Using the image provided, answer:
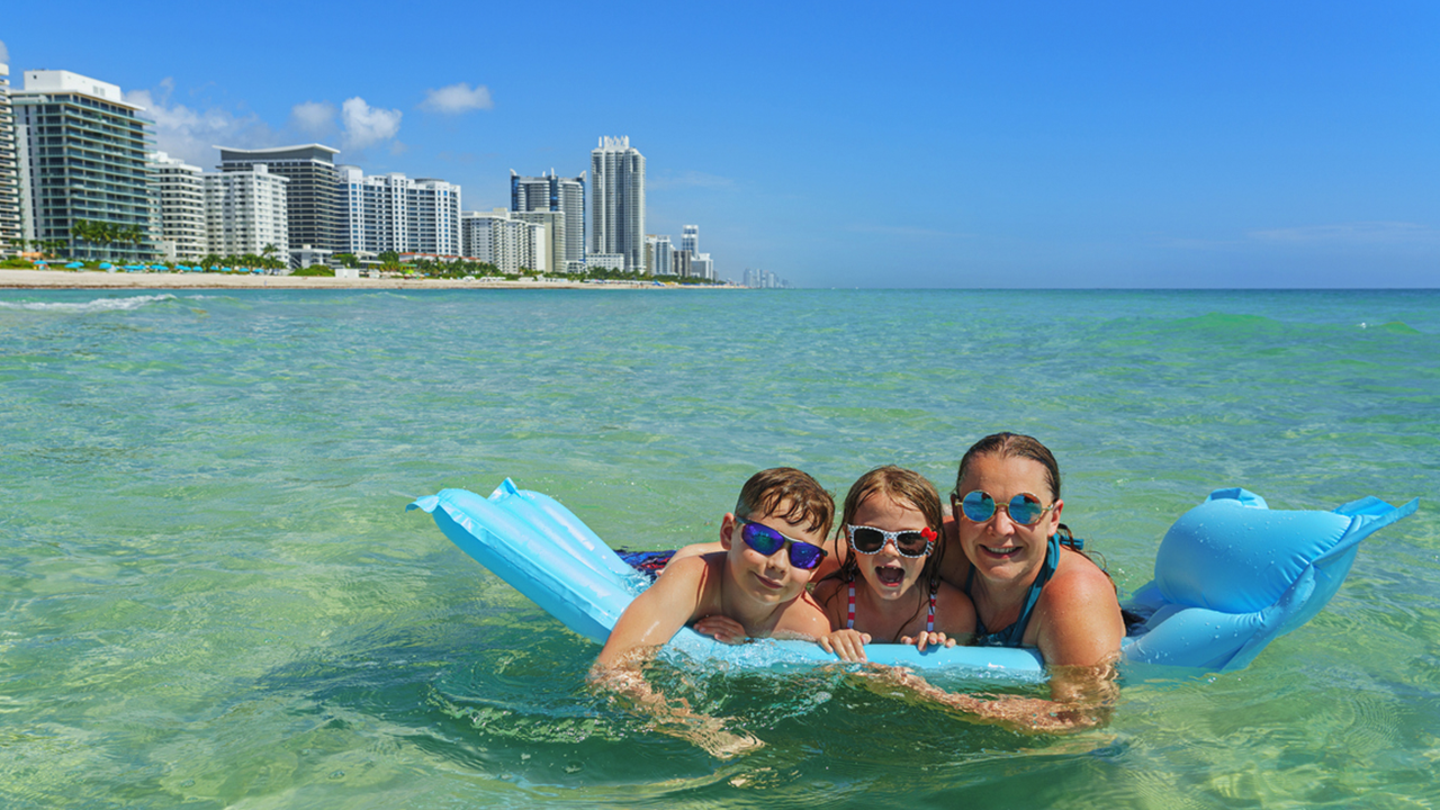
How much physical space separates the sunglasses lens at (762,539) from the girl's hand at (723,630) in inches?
12.5

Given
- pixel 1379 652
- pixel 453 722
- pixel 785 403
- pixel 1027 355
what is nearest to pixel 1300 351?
pixel 1027 355

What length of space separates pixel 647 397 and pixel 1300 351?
1274cm

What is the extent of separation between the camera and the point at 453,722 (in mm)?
2607

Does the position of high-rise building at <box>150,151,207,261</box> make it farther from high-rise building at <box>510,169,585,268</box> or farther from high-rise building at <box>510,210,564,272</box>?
high-rise building at <box>510,169,585,268</box>

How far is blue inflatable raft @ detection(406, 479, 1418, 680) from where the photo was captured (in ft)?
8.10

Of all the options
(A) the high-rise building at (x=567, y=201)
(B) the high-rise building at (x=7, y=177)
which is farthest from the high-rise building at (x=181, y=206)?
(A) the high-rise building at (x=567, y=201)

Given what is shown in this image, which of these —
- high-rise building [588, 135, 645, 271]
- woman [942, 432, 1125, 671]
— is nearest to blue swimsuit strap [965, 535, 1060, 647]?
woman [942, 432, 1125, 671]

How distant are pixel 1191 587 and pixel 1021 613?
0.58 m

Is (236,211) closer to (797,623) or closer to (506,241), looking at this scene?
(506,241)

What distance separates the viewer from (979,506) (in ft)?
7.87

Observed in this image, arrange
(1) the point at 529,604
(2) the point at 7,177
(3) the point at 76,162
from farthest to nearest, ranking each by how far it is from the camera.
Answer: (3) the point at 76,162 → (2) the point at 7,177 → (1) the point at 529,604

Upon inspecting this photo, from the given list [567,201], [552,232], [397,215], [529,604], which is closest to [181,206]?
[397,215]

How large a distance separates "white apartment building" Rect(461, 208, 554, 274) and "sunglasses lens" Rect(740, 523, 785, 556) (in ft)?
498

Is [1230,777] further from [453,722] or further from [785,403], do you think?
[785,403]
